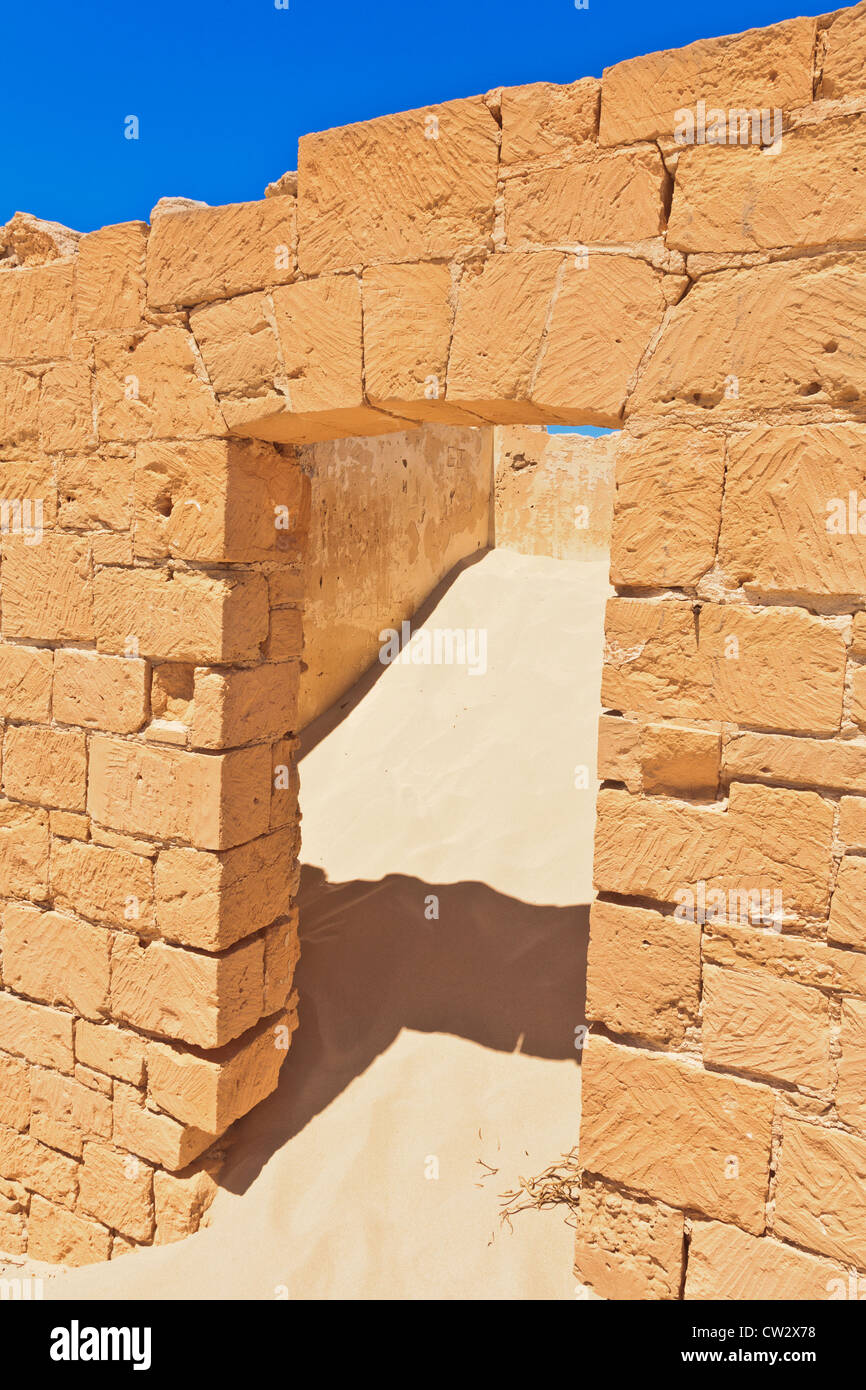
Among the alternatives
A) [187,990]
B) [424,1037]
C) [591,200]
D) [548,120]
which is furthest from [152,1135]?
[548,120]

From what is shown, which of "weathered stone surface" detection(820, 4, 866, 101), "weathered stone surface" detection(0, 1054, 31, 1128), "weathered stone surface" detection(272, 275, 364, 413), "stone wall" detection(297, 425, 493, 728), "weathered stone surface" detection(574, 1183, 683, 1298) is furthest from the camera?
"stone wall" detection(297, 425, 493, 728)

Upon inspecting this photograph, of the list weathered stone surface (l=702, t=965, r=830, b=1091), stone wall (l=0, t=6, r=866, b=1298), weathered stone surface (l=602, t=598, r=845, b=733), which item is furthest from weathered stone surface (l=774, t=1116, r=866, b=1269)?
weathered stone surface (l=602, t=598, r=845, b=733)

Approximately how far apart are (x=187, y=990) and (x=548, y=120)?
130 inches

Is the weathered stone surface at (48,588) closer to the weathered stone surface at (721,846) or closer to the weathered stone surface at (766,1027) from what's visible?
the weathered stone surface at (721,846)

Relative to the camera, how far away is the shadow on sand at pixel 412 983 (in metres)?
3.81

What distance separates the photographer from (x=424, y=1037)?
3.98 meters

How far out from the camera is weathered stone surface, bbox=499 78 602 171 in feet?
8.43

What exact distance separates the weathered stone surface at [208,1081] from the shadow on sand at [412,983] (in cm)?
28

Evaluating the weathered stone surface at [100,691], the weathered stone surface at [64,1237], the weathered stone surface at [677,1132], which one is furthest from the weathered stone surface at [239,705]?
the weathered stone surface at [64,1237]

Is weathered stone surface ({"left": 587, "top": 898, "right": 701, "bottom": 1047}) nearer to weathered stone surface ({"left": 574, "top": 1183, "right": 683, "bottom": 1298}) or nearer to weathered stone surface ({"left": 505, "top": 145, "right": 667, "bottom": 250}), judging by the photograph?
weathered stone surface ({"left": 574, "top": 1183, "right": 683, "bottom": 1298})

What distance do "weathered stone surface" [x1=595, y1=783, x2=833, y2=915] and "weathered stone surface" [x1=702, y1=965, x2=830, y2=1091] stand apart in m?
0.23

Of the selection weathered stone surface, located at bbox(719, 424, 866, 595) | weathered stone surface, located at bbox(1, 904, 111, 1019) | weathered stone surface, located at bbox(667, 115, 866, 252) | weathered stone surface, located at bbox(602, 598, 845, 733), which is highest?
weathered stone surface, located at bbox(667, 115, 866, 252)

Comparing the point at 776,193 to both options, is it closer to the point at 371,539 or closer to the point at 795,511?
the point at 795,511
